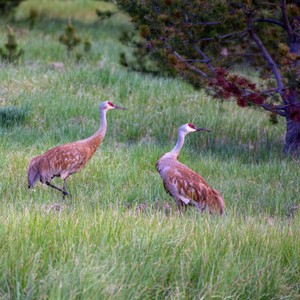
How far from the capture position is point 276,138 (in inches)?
458

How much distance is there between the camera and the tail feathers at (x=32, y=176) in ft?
26.3

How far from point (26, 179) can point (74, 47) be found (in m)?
9.36

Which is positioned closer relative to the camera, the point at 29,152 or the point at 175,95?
the point at 29,152

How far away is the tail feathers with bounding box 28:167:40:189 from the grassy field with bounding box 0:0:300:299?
Answer: 0.10 meters

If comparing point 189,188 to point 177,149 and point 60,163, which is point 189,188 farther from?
point 60,163

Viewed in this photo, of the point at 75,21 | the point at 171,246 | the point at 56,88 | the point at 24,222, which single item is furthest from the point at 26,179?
the point at 75,21

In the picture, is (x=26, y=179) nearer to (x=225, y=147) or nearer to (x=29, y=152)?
(x=29, y=152)

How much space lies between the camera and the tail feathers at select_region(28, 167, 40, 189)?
26.3ft

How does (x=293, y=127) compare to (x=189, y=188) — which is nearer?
(x=189, y=188)

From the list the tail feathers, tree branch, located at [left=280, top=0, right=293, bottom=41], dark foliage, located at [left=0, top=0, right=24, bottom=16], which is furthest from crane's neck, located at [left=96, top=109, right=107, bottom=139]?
dark foliage, located at [left=0, top=0, right=24, bottom=16]

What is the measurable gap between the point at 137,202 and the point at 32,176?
1.14m

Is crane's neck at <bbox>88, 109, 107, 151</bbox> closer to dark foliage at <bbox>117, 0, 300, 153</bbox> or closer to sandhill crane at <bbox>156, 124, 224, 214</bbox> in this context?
sandhill crane at <bbox>156, 124, 224, 214</bbox>

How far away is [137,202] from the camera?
7801 millimetres

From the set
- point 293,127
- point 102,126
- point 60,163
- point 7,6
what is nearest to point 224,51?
point 293,127
